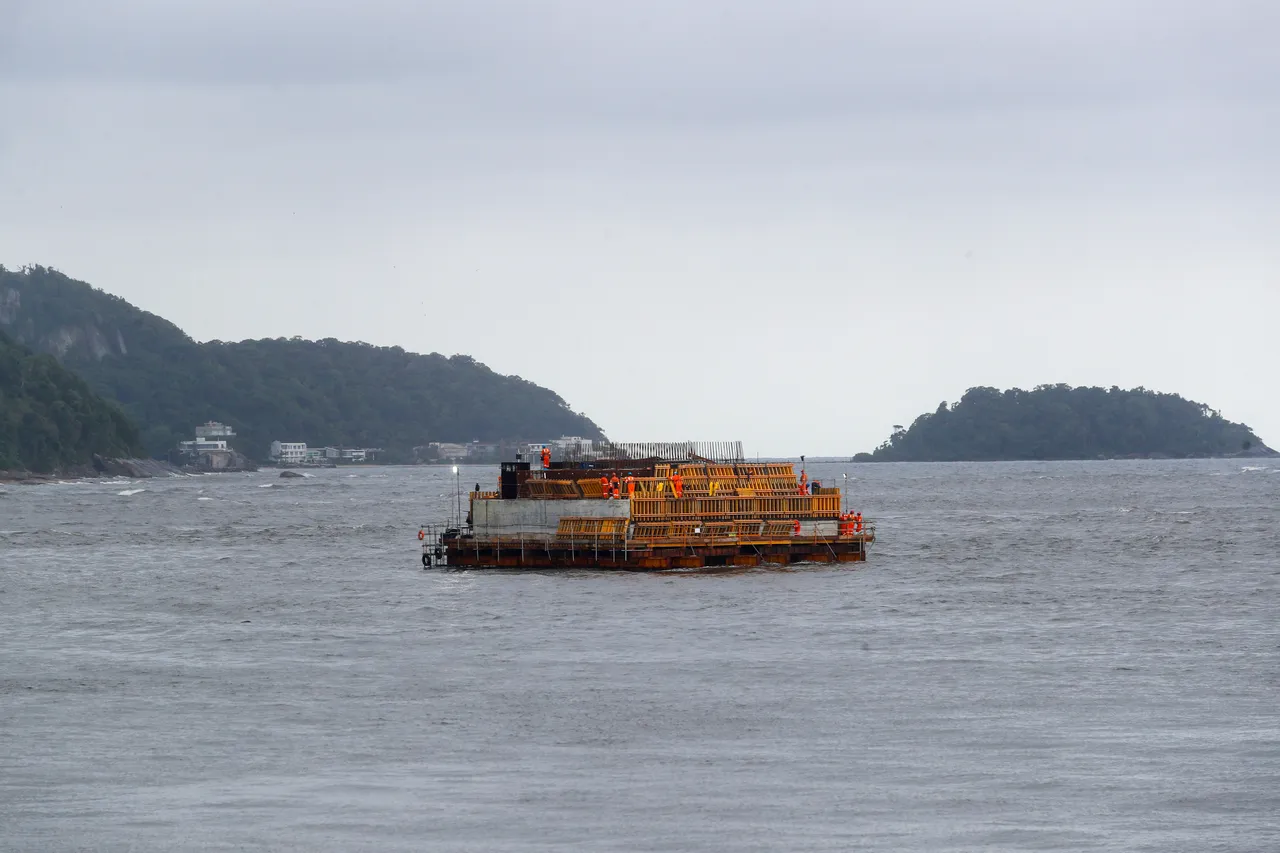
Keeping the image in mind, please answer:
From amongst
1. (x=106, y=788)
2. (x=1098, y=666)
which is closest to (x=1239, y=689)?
(x=1098, y=666)

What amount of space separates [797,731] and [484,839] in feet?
33.8

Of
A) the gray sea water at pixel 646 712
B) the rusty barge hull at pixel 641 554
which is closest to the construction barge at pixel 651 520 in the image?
the rusty barge hull at pixel 641 554

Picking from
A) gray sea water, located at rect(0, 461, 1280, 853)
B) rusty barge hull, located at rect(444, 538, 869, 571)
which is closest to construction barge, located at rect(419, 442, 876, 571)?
rusty barge hull, located at rect(444, 538, 869, 571)

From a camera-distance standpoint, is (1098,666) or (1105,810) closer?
(1105,810)

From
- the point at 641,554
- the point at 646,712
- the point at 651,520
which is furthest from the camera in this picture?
the point at 651,520

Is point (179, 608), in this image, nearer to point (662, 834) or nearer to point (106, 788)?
point (106, 788)

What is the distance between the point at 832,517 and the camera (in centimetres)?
8169

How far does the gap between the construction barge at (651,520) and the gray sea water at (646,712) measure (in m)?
2.72

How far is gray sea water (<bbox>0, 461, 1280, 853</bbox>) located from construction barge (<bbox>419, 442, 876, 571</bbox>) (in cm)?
272

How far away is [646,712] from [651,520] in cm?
3983

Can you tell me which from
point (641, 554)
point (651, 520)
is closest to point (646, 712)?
point (641, 554)

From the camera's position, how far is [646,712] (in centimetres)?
3766

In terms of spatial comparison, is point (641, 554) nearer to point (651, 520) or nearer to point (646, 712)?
point (651, 520)

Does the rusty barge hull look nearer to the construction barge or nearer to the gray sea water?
the construction barge
